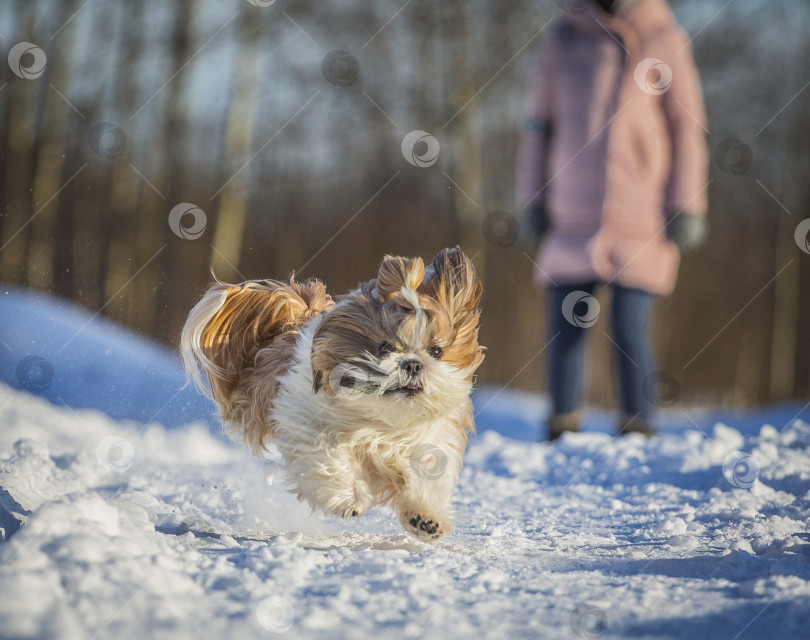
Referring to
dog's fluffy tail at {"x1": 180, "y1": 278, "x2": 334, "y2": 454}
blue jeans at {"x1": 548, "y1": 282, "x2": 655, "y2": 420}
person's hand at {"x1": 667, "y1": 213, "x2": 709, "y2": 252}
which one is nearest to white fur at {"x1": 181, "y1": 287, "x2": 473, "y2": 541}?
dog's fluffy tail at {"x1": 180, "y1": 278, "x2": 334, "y2": 454}

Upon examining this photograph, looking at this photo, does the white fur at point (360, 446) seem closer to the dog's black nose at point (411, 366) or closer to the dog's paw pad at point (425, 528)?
the dog's paw pad at point (425, 528)

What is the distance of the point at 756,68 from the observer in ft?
53.5

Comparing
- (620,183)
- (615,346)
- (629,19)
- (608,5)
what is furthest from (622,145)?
(615,346)

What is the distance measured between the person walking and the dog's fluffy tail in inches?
92.8

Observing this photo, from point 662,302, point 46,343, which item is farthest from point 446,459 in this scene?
point 662,302

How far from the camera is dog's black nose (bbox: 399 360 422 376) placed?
3.40m

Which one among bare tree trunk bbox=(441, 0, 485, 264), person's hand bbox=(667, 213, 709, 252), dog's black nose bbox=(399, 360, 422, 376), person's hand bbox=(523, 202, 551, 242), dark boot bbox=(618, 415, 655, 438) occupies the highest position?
bare tree trunk bbox=(441, 0, 485, 264)

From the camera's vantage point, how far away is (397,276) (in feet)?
11.7

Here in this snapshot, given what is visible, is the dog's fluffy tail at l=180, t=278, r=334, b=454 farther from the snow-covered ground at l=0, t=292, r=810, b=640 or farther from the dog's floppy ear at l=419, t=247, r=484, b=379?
the dog's floppy ear at l=419, t=247, r=484, b=379

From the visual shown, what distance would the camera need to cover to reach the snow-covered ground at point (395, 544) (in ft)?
7.67

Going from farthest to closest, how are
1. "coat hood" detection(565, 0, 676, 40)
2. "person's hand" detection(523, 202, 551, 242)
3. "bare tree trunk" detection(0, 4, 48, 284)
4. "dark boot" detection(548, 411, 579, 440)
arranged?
1. "bare tree trunk" detection(0, 4, 48, 284)
2. "person's hand" detection(523, 202, 551, 242)
3. "dark boot" detection(548, 411, 579, 440)
4. "coat hood" detection(565, 0, 676, 40)

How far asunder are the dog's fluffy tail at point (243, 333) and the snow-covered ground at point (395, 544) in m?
0.35

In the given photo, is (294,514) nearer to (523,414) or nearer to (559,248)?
(559,248)

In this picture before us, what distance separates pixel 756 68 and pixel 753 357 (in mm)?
7037
